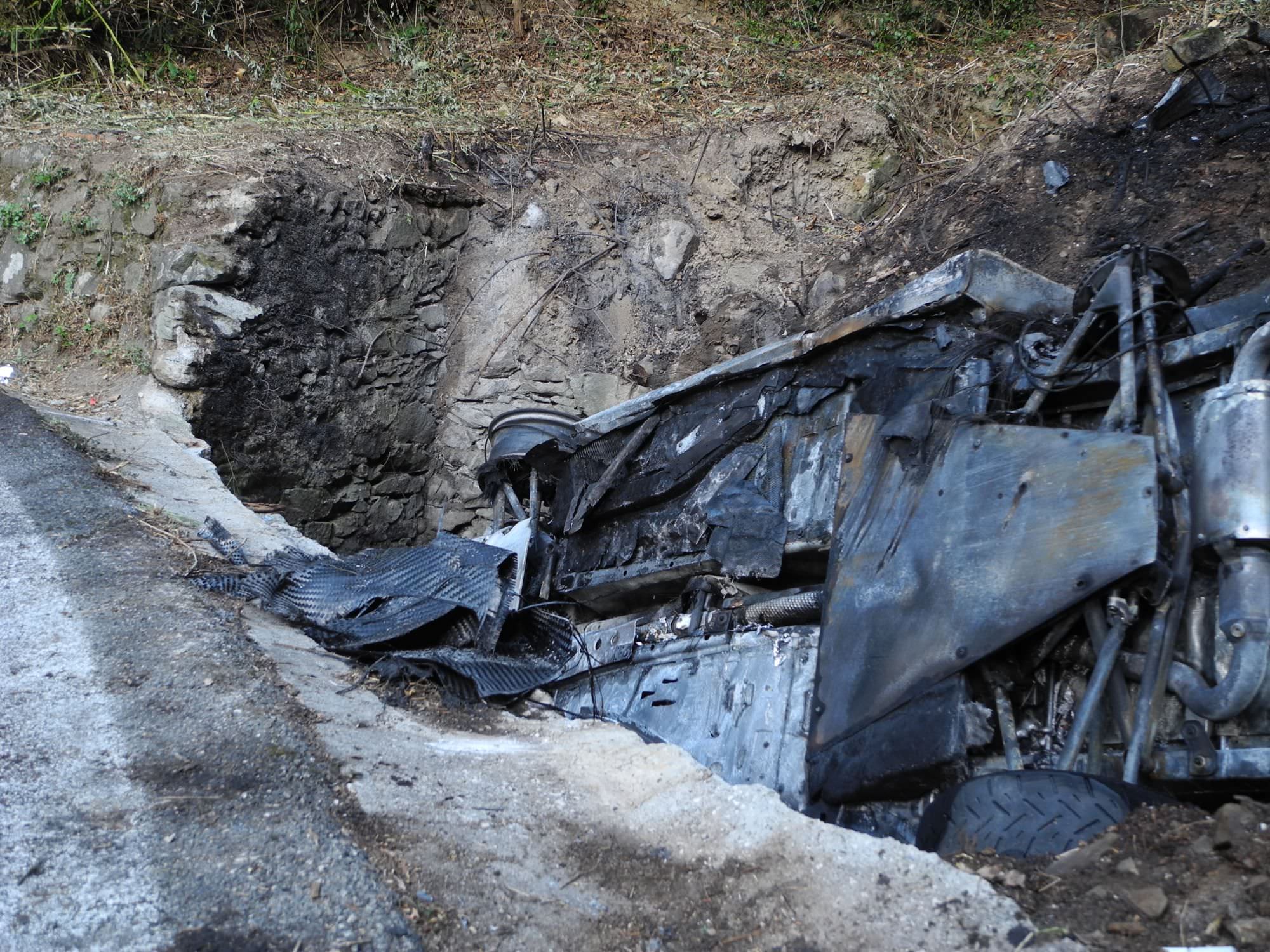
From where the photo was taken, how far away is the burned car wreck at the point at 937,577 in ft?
11.8

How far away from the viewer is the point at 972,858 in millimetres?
3088

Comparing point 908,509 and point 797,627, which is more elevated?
point 908,509

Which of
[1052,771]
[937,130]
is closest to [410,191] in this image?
[937,130]

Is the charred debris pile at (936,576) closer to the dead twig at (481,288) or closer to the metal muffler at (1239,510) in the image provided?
the metal muffler at (1239,510)

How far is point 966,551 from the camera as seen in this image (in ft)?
13.6

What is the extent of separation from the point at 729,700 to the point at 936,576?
129 centimetres

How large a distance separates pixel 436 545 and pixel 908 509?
291cm

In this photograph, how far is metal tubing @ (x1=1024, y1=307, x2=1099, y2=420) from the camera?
4.33 metres

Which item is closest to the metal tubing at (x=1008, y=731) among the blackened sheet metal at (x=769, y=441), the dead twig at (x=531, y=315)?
the blackened sheet metal at (x=769, y=441)

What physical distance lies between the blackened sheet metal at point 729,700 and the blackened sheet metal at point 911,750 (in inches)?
9.9

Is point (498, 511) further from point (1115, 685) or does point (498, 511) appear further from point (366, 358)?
point (1115, 685)

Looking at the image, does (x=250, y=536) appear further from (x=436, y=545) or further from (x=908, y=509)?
(x=908, y=509)

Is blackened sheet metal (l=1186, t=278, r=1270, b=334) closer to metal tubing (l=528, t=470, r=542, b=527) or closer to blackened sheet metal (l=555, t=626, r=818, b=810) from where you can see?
blackened sheet metal (l=555, t=626, r=818, b=810)

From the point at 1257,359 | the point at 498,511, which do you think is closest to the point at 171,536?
the point at 498,511
